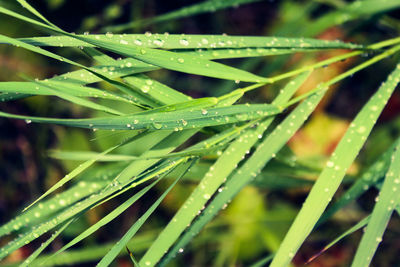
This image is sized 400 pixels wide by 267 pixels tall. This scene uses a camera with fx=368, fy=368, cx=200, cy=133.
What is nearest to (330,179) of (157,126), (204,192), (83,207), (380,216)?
(380,216)

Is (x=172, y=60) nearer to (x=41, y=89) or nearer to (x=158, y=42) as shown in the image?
(x=158, y=42)

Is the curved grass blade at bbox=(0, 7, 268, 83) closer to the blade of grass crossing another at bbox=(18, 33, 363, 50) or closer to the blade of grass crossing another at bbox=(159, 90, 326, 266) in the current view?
the blade of grass crossing another at bbox=(18, 33, 363, 50)

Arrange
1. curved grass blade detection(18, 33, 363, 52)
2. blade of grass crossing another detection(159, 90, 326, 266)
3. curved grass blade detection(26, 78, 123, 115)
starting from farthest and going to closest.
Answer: blade of grass crossing another detection(159, 90, 326, 266) < curved grass blade detection(18, 33, 363, 52) < curved grass blade detection(26, 78, 123, 115)

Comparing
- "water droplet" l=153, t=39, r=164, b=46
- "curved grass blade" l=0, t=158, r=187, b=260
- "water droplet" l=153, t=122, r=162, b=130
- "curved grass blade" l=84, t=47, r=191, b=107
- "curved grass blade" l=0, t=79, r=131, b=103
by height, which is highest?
"water droplet" l=153, t=39, r=164, b=46

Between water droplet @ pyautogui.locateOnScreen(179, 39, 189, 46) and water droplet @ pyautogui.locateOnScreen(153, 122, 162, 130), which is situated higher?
water droplet @ pyautogui.locateOnScreen(179, 39, 189, 46)

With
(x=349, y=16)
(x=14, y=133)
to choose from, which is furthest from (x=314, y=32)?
(x=14, y=133)

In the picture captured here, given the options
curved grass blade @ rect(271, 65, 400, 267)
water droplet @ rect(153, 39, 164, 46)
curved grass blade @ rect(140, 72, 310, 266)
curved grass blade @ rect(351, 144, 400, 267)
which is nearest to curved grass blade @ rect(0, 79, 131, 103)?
water droplet @ rect(153, 39, 164, 46)

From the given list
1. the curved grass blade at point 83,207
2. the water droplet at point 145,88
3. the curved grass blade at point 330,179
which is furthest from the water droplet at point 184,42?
the curved grass blade at point 330,179

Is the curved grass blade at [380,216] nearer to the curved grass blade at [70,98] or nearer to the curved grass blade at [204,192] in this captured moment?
the curved grass blade at [204,192]
